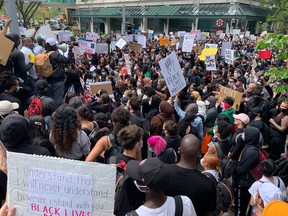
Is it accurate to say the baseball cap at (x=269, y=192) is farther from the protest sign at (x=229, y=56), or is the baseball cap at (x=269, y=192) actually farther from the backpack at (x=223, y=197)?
the protest sign at (x=229, y=56)

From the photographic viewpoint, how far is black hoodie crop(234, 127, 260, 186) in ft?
12.8

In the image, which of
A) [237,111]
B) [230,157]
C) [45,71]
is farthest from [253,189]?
[45,71]

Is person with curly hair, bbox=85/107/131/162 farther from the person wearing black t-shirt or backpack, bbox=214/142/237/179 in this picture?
backpack, bbox=214/142/237/179

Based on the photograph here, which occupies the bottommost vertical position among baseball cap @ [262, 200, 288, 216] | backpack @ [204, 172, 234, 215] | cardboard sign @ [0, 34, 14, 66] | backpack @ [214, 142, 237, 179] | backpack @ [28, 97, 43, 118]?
backpack @ [214, 142, 237, 179]

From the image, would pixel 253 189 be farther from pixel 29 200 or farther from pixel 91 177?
pixel 29 200

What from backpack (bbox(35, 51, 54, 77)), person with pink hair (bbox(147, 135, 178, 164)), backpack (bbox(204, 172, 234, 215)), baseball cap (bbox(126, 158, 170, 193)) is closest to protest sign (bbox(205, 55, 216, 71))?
backpack (bbox(35, 51, 54, 77))

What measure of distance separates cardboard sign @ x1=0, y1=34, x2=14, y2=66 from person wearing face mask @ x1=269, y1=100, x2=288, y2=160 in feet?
17.1

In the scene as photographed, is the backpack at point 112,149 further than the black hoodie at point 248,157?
No

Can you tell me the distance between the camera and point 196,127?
515cm

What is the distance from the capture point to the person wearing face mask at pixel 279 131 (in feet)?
17.6

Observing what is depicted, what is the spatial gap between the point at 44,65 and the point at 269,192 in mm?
5073

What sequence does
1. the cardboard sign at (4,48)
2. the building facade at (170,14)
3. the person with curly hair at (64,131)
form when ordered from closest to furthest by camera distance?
1. the person with curly hair at (64,131)
2. the cardboard sign at (4,48)
3. the building facade at (170,14)

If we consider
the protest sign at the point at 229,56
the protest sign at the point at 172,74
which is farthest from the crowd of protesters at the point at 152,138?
the protest sign at the point at 229,56

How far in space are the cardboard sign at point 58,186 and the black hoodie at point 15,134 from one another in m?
0.76
